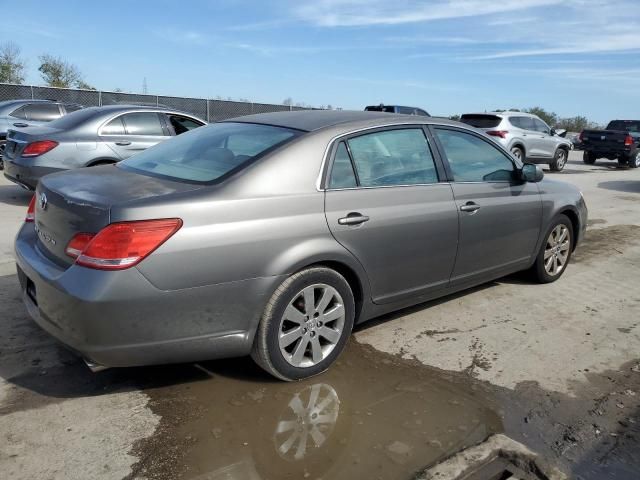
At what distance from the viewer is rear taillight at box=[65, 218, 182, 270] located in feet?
8.91

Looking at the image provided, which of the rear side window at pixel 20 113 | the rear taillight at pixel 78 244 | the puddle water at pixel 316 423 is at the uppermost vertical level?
the rear taillight at pixel 78 244

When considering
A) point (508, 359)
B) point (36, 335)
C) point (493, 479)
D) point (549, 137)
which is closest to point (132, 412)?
point (36, 335)

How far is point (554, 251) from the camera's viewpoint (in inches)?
214

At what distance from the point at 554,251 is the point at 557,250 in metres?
0.06

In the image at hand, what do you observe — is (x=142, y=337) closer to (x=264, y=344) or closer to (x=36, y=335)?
(x=264, y=344)

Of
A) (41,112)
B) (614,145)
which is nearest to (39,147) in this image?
(41,112)

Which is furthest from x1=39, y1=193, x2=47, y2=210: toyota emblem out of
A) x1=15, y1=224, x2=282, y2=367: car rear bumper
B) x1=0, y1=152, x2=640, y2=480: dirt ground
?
x1=0, y1=152, x2=640, y2=480: dirt ground

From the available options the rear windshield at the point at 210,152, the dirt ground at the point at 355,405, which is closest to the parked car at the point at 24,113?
the dirt ground at the point at 355,405

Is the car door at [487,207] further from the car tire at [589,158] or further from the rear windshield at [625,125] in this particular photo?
the rear windshield at [625,125]

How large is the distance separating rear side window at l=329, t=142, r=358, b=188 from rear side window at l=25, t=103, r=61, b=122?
11159mm

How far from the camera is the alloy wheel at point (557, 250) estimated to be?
5.35 m

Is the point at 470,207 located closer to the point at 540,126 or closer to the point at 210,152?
the point at 210,152

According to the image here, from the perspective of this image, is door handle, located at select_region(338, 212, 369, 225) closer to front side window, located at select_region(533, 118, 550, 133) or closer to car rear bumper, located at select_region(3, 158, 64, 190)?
car rear bumper, located at select_region(3, 158, 64, 190)

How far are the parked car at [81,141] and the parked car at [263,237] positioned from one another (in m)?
4.62
